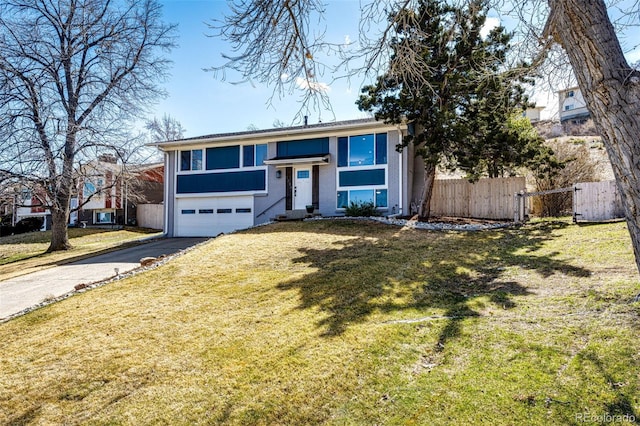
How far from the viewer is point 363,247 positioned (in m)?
9.48

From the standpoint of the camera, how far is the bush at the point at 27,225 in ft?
93.3

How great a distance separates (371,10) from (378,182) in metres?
10.3

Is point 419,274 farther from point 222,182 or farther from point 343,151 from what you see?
point 222,182

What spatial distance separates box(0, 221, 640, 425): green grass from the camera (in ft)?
10.1

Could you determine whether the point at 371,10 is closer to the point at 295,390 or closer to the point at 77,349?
the point at 295,390

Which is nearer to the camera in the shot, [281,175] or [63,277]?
[63,277]

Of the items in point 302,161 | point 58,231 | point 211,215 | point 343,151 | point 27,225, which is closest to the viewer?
point 302,161

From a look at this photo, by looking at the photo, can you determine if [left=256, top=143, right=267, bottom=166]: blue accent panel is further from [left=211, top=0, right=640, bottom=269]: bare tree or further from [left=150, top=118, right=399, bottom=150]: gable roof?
[left=211, top=0, right=640, bottom=269]: bare tree

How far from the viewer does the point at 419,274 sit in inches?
276

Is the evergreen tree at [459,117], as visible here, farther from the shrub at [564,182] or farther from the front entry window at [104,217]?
the front entry window at [104,217]

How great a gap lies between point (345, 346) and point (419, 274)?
10.8 feet
